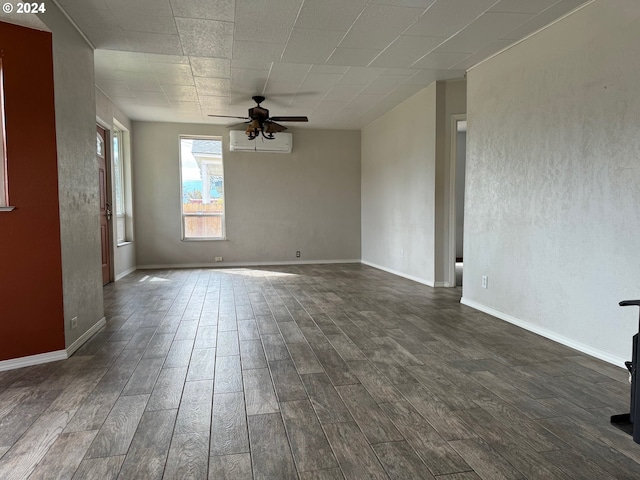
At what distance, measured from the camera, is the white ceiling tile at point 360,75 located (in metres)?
4.78

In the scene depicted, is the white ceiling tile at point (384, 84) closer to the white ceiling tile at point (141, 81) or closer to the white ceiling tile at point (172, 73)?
the white ceiling tile at point (172, 73)

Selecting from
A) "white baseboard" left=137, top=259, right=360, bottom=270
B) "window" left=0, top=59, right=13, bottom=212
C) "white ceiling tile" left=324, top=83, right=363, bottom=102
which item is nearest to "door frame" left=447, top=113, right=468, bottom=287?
"white ceiling tile" left=324, top=83, right=363, bottom=102

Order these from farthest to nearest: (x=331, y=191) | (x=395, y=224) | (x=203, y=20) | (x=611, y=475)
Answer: (x=331, y=191)
(x=395, y=224)
(x=203, y=20)
(x=611, y=475)

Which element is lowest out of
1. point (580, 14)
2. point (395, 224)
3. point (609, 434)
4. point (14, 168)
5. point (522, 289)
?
point (609, 434)

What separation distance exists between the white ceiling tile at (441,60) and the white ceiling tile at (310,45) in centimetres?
106

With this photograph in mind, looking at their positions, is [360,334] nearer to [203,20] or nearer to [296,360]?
[296,360]

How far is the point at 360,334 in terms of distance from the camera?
11.7 ft

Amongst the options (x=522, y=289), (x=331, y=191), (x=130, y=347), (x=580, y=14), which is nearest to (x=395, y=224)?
(x=331, y=191)

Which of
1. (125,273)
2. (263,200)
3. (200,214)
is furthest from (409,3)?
(125,273)

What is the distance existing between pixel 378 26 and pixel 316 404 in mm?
3171

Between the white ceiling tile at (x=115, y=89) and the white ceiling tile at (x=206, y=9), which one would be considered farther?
the white ceiling tile at (x=115, y=89)

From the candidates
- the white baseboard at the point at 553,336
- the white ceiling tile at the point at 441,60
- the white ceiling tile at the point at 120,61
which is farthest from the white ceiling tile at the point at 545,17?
the white ceiling tile at the point at 120,61

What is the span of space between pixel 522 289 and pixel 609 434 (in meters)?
1.98

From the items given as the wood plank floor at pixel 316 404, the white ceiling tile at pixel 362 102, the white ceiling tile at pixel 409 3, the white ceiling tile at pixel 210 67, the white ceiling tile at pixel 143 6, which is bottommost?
the wood plank floor at pixel 316 404
